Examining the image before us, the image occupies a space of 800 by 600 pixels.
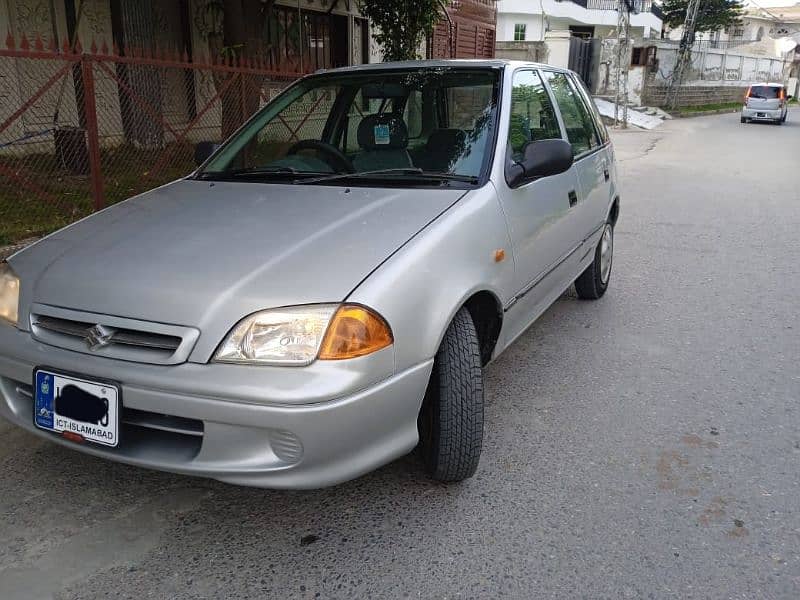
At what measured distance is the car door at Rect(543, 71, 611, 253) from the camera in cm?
425

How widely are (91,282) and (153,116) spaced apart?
17.2 feet

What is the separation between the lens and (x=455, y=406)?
261 cm

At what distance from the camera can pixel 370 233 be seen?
8.65ft

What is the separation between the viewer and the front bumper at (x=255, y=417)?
215cm

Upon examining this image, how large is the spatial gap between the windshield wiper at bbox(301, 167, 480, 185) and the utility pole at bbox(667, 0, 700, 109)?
32407 millimetres

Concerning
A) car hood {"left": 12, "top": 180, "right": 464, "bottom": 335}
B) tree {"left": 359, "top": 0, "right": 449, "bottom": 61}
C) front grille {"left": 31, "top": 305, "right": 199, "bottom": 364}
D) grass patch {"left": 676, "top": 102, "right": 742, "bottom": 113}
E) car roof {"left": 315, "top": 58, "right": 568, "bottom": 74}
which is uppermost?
tree {"left": 359, "top": 0, "right": 449, "bottom": 61}

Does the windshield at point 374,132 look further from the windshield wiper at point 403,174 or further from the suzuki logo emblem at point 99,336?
the suzuki logo emblem at point 99,336

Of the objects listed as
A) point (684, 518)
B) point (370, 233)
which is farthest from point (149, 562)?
point (684, 518)

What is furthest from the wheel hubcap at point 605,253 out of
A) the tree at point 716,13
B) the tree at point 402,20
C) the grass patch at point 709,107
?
the tree at point 716,13

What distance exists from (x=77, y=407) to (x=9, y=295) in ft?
1.99

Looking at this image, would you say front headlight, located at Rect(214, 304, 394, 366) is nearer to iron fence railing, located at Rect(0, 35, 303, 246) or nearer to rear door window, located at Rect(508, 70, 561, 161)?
rear door window, located at Rect(508, 70, 561, 161)

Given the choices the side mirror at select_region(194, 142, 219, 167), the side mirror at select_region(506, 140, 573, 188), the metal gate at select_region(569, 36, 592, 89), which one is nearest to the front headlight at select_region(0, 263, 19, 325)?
the side mirror at select_region(194, 142, 219, 167)

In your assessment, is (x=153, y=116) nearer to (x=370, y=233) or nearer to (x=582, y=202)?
(x=582, y=202)

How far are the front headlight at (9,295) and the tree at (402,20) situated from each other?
8840mm
